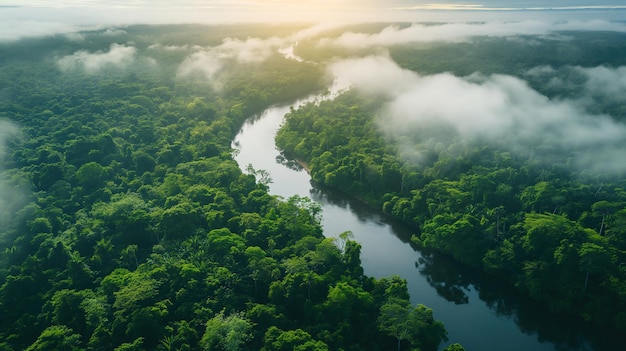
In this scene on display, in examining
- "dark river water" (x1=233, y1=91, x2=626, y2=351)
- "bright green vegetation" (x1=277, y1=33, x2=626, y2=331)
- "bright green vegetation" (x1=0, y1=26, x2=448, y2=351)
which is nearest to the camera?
"bright green vegetation" (x1=0, y1=26, x2=448, y2=351)

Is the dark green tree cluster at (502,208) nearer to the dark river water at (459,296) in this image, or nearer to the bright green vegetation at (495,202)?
the bright green vegetation at (495,202)

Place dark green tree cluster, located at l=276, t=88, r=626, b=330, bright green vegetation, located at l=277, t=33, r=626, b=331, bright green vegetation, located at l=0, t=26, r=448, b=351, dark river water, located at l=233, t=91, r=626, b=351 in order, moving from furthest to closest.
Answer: bright green vegetation, located at l=277, t=33, r=626, b=331 < dark green tree cluster, located at l=276, t=88, r=626, b=330 < dark river water, located at l=233, t=91, r=626, b=351 < bright green vegetation, located at l=0, t=26, r=448, b=351

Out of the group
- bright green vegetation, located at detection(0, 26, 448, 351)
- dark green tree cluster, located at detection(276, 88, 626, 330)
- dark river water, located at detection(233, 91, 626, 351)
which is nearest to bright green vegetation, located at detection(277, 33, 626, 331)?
dark green tree cluster, located at detection(276, 88, 626, 330)

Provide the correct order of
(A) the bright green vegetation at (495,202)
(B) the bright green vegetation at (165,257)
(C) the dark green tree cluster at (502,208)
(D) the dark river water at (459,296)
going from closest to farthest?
(B) the bright green vegetation at (165,257), (D) the dark river water at (459,296), (C) the dark green tree cluster at (502,208), (A) the bright green vegetation at (495,202)

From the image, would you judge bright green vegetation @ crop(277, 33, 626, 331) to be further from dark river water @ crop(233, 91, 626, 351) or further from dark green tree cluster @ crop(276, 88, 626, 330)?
dark river water @ crop(233, 91, 626, 351)

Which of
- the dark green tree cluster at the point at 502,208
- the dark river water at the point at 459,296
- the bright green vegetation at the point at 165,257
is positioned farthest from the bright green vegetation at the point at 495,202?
the bright green vegetation at the point at 165,257

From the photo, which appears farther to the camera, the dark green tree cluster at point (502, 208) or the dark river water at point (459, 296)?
the dark green tree cluster at point (502, 208)
